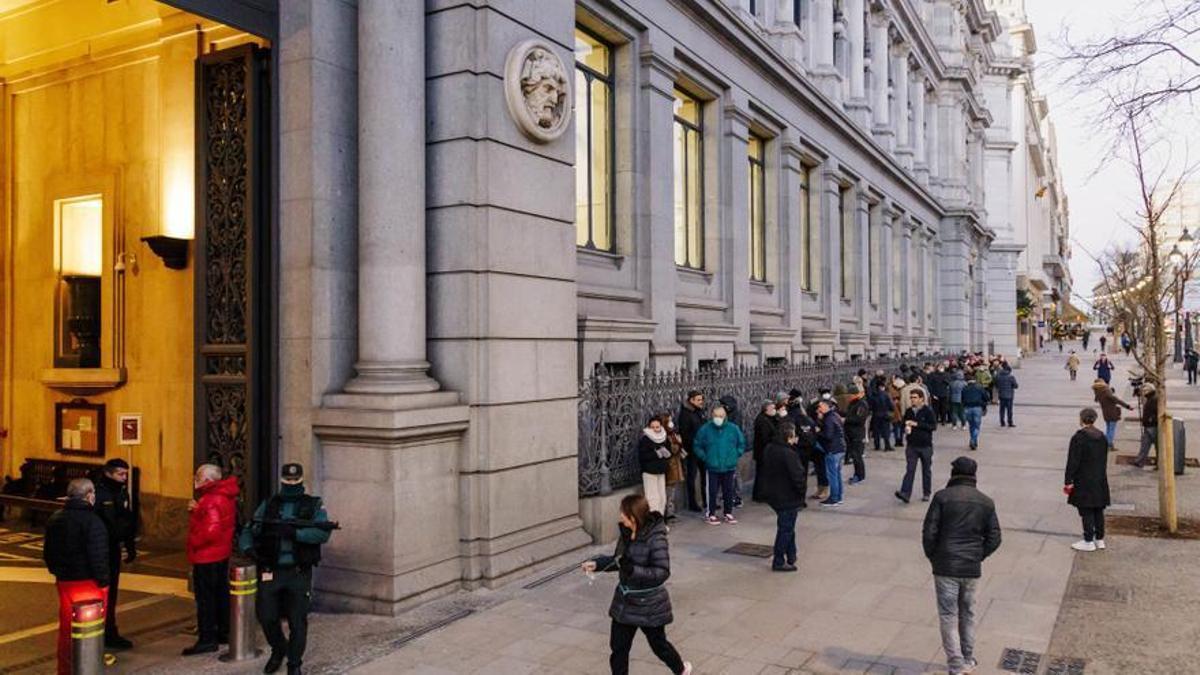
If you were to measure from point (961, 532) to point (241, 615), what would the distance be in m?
5.48

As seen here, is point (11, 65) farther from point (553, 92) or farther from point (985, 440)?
point (985, 440)

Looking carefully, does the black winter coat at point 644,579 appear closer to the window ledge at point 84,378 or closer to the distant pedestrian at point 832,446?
the distant pedestrian at point 832,446

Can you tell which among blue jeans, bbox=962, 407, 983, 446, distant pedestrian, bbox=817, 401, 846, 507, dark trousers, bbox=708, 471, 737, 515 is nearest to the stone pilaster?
dark trousers, bbox=708, 471, 737, 515

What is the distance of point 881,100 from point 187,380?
84.0ft

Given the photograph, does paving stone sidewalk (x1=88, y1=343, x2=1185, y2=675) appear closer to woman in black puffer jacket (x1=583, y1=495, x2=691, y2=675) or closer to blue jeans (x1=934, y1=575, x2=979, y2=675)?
blue jeans (x1=934, y1=575, x2=979, y2=675)

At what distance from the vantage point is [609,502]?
10984mm

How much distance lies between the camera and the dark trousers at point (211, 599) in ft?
24.1

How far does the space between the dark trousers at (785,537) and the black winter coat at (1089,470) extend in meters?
3.37

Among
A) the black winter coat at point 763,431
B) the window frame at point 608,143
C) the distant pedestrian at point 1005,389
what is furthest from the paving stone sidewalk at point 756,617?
the distant pedestrian at point 1005,389

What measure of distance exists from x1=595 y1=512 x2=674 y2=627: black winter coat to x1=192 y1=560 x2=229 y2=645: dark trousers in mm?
3617

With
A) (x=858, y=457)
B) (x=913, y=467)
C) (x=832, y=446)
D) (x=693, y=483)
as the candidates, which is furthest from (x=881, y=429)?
(x=693, y=483)

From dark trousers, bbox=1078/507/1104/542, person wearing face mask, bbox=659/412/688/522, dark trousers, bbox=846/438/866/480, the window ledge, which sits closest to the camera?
dark trousers, bbox=1078/507/1104/542

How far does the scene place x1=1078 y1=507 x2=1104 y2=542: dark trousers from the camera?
10.3m

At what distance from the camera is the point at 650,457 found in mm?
11070
